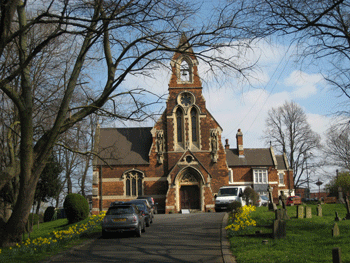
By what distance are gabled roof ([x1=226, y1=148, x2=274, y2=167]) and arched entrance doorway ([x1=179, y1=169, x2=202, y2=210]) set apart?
35.3 feet

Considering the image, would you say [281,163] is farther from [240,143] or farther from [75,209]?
[75,209]

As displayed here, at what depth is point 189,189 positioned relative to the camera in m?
42.0

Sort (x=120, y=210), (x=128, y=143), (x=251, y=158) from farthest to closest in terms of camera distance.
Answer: (x=251, y=158) < (x=128, y=143) < (x=120, y=210)

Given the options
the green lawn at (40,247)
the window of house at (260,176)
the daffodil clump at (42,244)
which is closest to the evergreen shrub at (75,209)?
the green lawn at (40,247)

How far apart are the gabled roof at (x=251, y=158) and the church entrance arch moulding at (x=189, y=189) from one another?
10.8 metres

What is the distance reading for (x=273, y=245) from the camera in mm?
11547

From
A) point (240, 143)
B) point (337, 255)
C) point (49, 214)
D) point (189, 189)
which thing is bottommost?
point (49, 214)

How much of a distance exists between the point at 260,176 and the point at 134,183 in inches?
657

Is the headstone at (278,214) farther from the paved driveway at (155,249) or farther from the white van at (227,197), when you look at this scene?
the white van at (227,197)

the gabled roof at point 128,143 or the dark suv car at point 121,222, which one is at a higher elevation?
the gabled roof at point 128,143

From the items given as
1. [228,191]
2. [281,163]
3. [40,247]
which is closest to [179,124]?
[228,191]

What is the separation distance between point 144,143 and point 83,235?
28.7 meters

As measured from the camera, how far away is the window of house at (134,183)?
141 feet

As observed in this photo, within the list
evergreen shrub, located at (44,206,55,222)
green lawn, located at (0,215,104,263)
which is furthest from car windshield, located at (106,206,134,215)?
evergreen shrub, located at (44,206,55,222)
